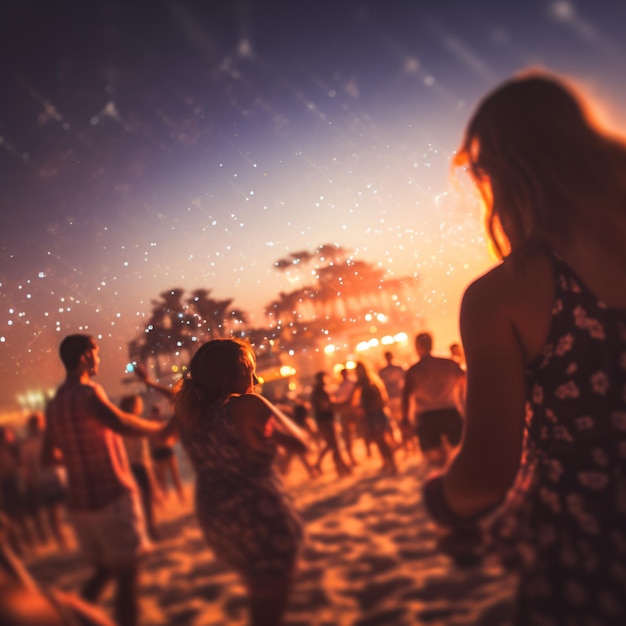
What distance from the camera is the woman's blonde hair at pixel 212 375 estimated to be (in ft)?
5.12

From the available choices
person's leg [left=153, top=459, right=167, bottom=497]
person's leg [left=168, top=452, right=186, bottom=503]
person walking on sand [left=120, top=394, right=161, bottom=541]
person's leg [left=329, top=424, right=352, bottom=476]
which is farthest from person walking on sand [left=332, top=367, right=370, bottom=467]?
person walking on sand [left=120, top=394, right=161, bottom=541]

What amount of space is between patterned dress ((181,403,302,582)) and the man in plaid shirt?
207 mm

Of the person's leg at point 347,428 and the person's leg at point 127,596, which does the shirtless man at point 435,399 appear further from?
the person's leg at point 127,596

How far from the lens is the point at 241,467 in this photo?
5.38 feet

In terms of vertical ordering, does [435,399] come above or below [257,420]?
below

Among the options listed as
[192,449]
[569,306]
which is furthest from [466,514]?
[192,449]

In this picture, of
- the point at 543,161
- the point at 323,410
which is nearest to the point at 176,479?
the point at 323,410

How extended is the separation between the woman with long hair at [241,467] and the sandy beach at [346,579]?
212 millimetres

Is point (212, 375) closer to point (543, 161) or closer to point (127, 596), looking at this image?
point (127, 596)

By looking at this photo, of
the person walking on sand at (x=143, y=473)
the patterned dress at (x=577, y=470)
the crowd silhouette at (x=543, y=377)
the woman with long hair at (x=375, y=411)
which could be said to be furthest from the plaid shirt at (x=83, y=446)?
the woman with long hair at (x=375, y=411)

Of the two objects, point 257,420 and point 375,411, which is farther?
point 375,411

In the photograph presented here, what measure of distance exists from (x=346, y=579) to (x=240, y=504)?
70.9 inches

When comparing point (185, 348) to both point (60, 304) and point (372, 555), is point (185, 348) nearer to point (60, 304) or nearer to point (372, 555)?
point (60, 304)

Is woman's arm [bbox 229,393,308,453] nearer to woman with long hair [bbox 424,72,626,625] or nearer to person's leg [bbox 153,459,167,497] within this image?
woman with long hair [bbox 424,72,626,625]
